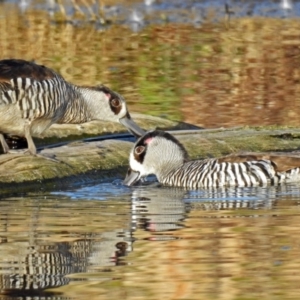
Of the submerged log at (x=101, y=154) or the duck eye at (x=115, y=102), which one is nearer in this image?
the submerged log at (x=101, y=154)

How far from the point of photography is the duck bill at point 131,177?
1257cm

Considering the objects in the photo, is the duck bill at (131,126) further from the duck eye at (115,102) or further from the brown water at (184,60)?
the brown water at (184,60)

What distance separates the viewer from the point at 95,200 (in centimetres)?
1144

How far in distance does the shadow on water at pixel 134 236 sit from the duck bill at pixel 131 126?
1735 mm

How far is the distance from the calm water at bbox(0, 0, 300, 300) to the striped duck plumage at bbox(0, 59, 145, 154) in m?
0.92

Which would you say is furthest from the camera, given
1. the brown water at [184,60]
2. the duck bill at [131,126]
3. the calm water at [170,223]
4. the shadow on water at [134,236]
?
the brown water at [184,60]

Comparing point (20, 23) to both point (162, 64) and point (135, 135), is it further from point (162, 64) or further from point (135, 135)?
point (135, 135)

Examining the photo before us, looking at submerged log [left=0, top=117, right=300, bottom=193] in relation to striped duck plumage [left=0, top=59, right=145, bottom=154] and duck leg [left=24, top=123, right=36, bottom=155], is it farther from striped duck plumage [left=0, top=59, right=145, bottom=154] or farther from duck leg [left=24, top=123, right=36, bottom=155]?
striped duck plumage [left=0, top=59, right=145, bottom=154]

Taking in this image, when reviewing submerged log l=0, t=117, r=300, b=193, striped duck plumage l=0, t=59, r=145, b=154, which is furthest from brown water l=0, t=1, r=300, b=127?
striped duck plumage l=0, t=59, r=145, b=154

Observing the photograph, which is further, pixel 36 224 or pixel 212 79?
pixel 212 79

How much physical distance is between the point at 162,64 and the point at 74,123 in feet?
31.4

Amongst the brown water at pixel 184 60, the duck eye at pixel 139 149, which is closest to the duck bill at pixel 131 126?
the duck eye at pixel 139 149

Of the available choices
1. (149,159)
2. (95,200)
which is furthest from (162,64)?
(95,200)

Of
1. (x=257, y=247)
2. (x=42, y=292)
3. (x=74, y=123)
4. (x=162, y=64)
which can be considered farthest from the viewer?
(x=162, y=64)
